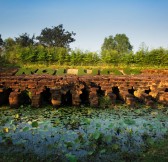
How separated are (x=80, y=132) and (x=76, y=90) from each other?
104 inches

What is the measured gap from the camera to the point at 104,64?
1126 inches

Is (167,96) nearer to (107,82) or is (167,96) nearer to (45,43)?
(107,82)

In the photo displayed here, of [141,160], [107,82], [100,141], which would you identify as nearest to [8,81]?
[107,82]

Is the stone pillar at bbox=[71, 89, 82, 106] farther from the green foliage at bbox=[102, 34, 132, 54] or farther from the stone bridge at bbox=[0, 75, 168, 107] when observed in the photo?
the green foliage at bbox=[102, 34, 132, 54]

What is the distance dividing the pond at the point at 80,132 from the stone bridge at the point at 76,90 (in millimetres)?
430

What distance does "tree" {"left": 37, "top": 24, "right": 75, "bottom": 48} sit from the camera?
221 feet

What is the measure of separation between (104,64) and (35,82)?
20.3 meters

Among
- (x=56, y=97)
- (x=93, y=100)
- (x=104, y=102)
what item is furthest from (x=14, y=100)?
(x=104, y=102)

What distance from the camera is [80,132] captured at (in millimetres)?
5598

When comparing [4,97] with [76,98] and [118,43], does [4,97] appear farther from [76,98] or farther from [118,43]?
[118,43]

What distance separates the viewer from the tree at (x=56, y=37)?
67375 mm

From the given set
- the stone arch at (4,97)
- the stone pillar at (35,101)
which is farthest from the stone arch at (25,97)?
the stone pillar at (35,101)

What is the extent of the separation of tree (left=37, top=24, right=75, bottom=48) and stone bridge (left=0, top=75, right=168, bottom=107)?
5872cm

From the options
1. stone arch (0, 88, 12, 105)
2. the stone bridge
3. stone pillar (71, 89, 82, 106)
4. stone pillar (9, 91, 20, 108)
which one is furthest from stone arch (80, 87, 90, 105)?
stone arch (0, 88, 12, 105)
